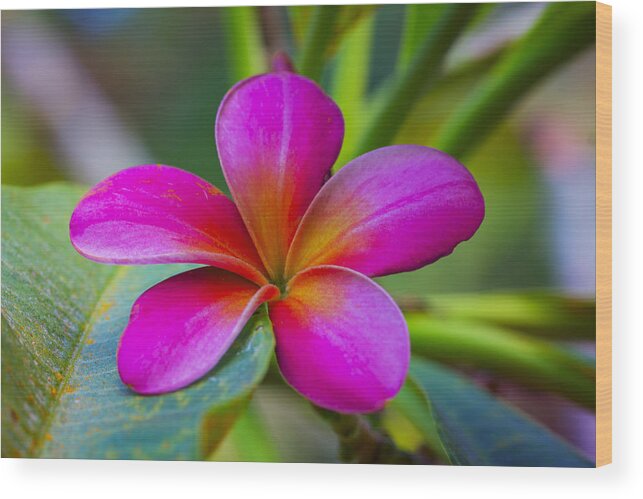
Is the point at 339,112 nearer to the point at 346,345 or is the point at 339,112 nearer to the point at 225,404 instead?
the point at 346,345

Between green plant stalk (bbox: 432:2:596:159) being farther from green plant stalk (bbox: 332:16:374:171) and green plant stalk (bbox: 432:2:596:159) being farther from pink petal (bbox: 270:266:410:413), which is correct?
pink petal (bbox: 270:266:410:413)

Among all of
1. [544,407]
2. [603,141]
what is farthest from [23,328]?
Answer: [603,141]

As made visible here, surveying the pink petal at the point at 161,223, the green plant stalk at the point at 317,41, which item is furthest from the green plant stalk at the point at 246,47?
the pink petal at the point at 161,223

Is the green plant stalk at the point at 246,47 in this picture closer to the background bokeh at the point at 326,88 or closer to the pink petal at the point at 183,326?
the background bokeh at the point at 326,88

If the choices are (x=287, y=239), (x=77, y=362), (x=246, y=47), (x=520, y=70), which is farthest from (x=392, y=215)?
(x=77, y=362)

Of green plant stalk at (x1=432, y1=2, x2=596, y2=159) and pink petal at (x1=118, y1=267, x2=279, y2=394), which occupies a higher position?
green plant stalk at (x1=432, y1=2, x2=596, y2=159)

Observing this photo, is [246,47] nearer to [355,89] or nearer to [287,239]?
[355,89]

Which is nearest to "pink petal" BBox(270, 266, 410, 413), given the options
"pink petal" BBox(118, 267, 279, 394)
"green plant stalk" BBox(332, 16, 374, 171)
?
"pink petal" BBox(118, 267, 279, 394)
